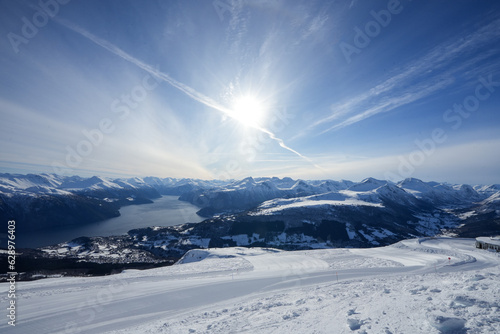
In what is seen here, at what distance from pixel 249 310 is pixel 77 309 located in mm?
12209

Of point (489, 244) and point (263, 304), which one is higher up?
point (263, 304)

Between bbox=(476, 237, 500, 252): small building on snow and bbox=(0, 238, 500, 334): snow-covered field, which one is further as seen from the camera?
bbox=(476, 237, 500, 252): small building on snow

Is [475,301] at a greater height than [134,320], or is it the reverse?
[475,301]

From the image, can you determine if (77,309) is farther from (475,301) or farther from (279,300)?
(475,301)

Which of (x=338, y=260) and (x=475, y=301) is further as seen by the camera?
(x=338, y=260)

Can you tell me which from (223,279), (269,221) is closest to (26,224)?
(269,221)

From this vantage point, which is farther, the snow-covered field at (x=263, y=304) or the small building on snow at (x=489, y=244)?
the small building on snow at (x=489, y=244)

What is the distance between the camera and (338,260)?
91.9 feet

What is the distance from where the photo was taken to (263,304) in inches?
496

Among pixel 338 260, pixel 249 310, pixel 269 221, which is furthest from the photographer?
pixel 269 221

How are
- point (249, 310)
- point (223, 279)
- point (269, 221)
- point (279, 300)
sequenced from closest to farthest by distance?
point (249, 310) < point (279, 300) < point (223, 279) < point (269, 221)

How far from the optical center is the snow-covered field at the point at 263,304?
820cm

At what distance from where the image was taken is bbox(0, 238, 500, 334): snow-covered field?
26.9ft

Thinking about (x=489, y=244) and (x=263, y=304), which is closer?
(x=263, y=304)
